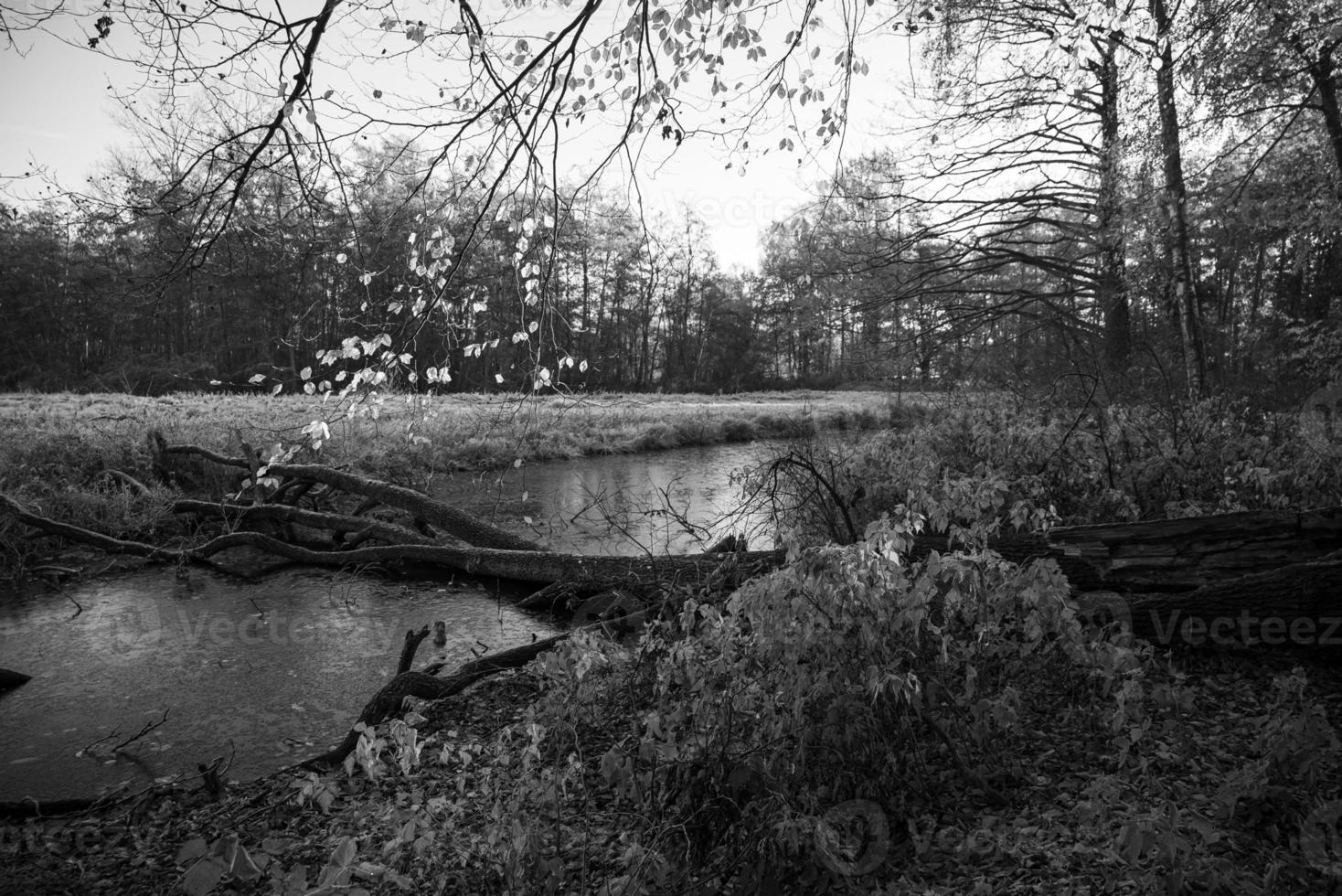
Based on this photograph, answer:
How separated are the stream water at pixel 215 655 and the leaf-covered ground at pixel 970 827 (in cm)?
84

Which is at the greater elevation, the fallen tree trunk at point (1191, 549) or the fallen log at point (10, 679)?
the fallen tree trunk at point (1191, 549)

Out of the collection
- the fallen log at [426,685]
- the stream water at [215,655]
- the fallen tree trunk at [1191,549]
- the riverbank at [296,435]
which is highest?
the riverbank at [296,435]

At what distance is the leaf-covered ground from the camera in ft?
8.26

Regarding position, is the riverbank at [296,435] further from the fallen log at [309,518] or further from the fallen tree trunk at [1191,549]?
the fallen tree trunk at [1191,549]

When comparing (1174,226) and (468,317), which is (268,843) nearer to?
(468,317)

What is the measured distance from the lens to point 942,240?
13.1m

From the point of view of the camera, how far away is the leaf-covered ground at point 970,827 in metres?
2.52

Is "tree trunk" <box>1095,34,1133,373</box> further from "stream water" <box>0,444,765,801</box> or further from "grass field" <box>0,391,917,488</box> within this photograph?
"stream water" <box>0,444,765,801</box>

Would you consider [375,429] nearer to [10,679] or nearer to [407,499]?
[407,499]

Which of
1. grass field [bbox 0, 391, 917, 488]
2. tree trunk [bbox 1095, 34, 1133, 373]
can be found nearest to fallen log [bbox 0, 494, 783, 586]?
grass field [bbox 0, 391, 917, 488]

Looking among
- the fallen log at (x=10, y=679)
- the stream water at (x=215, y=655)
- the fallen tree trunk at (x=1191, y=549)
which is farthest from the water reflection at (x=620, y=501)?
the fallen log at (x=10, y=679)

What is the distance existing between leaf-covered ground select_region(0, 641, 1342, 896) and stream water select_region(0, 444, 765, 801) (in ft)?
2.75

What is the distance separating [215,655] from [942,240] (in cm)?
1201

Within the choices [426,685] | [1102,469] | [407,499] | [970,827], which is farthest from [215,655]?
[1102,469]
